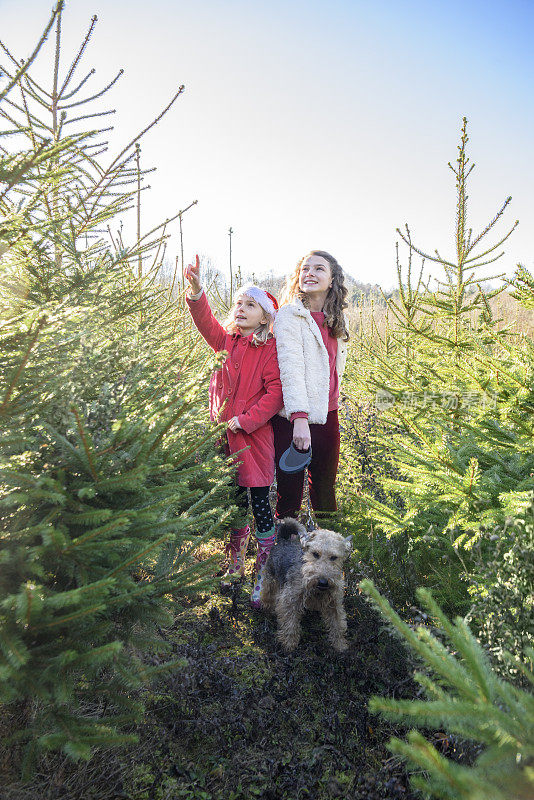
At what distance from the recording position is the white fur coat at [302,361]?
3369 mm

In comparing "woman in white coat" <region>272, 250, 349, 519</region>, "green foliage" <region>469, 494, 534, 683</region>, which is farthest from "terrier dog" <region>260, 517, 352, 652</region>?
"green foliage" <region>469, 494, 534, 683</region>

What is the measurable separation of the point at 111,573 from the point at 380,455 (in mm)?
3543

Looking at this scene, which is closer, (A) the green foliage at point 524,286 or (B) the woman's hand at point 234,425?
(A) the green foliage at point 524,286

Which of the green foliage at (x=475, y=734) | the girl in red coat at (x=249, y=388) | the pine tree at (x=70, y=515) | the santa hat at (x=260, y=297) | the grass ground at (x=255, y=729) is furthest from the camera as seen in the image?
the santa hat at (x=260, y=297)

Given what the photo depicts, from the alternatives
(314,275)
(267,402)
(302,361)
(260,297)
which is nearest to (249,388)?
(267,402)

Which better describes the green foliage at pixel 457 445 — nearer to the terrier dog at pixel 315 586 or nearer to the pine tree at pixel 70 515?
the terrier dog at pixel 315 586

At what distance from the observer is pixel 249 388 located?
3.61 meters

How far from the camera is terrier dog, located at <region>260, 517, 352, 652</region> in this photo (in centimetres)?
306

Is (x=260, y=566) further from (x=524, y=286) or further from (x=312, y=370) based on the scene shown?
(x=524, y=286)

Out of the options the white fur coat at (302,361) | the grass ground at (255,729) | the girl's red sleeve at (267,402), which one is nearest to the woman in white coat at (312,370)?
the white fur coat at (302,361)

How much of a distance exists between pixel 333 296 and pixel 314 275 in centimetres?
28

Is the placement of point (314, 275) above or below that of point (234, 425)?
above

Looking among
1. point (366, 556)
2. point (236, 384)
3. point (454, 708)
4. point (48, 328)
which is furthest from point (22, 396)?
point (366, 556)

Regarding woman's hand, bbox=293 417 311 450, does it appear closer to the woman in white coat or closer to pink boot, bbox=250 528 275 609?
the woman in white coat
